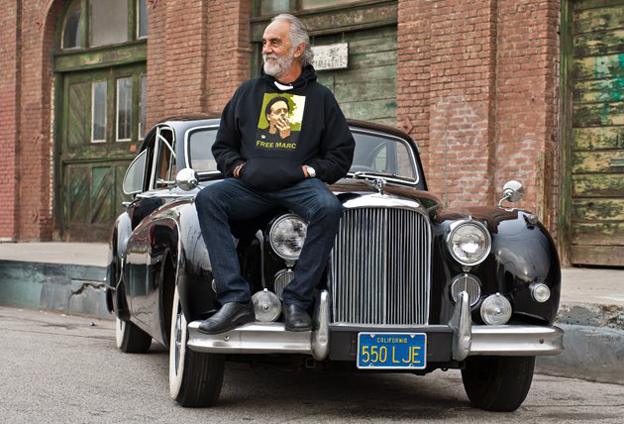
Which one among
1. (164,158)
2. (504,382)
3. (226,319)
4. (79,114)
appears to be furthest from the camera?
(79,114)

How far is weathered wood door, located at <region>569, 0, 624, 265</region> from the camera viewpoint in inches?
461

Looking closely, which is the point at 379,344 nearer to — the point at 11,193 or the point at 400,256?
the point at 400,256

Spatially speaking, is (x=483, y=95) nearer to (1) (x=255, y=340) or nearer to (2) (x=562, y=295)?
(2) (x=562, y=295)

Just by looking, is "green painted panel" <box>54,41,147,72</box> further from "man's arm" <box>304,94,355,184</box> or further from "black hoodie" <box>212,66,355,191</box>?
"man's arm" <box>304,94,355,184</box>

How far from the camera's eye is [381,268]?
5406 mm

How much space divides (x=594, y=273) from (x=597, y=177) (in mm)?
1305

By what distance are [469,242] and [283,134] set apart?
1.07m

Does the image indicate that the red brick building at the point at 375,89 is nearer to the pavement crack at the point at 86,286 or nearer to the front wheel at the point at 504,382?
the pavement crack at the point at 86,286

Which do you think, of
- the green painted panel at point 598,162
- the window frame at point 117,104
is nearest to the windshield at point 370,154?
the green painted panel at point 598,162

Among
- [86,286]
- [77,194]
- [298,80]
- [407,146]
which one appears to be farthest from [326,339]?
[77,194]

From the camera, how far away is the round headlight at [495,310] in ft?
17.9

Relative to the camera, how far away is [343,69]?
565 inches

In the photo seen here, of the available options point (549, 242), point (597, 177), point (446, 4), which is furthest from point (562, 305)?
point (446, 4)

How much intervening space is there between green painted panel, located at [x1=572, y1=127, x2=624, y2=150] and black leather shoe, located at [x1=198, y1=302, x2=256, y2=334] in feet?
24.6
